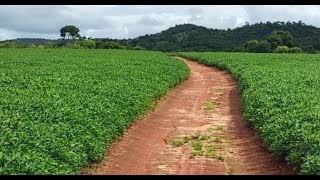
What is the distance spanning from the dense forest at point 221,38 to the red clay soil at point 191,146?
205ft

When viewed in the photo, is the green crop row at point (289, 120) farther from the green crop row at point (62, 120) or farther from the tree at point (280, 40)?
the tree at point (280, 40)

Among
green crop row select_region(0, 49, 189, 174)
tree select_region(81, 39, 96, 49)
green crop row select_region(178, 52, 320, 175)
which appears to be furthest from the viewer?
tree select_region(81, 39, 96, 49)

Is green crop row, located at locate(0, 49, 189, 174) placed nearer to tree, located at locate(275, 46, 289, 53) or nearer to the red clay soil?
the red clay soil

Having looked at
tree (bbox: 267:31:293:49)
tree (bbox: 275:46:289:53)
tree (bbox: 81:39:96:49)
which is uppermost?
tree (bbox: 267:31:293:49)

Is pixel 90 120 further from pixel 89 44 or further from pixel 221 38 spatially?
pixel 221 38

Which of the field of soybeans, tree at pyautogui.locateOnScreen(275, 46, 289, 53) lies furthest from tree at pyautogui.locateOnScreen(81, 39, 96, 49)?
the field of soybeans

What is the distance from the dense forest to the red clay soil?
205 ft

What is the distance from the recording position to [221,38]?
94.5 meters

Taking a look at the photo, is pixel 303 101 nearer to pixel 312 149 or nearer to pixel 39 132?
pixel 312 149

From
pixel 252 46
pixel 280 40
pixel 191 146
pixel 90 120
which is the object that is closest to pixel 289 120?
pixel 191 146

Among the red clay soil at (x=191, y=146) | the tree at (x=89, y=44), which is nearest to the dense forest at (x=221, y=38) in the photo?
the tree at (x=89, y=44)

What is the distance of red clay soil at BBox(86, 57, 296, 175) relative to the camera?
25.3 ft
